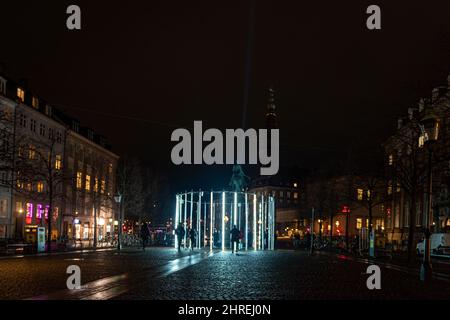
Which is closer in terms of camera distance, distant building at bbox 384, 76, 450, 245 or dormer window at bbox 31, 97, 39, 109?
distant building at bbox 384, 76, 450, 245

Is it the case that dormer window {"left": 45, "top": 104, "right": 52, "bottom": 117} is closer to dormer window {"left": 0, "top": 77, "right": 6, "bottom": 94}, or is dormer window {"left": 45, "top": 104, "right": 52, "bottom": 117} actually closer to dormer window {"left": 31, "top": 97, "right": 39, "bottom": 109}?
dormer window {"left": 31, "top": 97, "right": 39, "bottom": 109}

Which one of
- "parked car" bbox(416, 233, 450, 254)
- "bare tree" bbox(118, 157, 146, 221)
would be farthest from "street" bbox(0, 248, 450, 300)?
"bare tree" bbox(118, 157, 146, 221)

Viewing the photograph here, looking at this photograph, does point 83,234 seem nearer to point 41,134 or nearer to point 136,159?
point 136,159

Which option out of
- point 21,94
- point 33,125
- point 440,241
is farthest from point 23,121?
point 440,241

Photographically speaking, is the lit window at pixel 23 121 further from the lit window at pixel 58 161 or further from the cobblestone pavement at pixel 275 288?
the cobblestone pavement at pixel 275 288

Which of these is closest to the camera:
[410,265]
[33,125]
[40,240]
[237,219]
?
[410,265]

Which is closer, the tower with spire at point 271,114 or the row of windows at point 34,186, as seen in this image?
the row of windows at point 34,186

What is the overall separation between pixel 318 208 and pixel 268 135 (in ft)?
266

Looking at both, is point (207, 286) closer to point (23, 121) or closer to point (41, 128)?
point (23, 121)

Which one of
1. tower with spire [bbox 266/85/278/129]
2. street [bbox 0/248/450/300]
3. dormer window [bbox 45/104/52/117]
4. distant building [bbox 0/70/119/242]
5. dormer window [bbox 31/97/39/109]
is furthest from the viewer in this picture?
tower with spire [bbox 266/85/278/129]

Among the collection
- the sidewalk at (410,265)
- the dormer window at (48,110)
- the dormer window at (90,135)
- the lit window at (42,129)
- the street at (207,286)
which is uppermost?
the dormer window at (48,110)

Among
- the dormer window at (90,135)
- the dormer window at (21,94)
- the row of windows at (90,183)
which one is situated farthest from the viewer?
the dormer window at (90,135)

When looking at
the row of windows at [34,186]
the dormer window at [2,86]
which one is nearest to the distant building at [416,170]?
the dormer window at [2,86]
